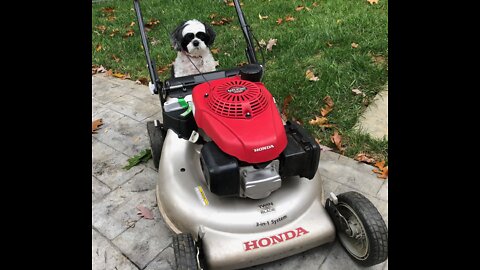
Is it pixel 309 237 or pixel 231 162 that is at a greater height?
pixel 231 162

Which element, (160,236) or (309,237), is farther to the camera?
(160,236)

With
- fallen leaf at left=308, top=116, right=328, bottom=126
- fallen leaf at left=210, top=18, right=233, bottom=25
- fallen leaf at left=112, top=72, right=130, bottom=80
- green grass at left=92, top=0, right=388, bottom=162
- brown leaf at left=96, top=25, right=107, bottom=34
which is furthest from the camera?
brown leaf at left=96, top=25, right=107, bottom=34

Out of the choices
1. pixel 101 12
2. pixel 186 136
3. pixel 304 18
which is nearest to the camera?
pixel 186 136

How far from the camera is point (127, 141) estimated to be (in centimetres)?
295

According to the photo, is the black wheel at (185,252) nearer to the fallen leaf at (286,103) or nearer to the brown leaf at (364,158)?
the brown leaf at (364,158)

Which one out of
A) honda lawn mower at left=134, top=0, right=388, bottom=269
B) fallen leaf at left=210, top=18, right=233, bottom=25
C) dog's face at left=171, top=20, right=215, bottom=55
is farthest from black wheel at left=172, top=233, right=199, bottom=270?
fallen leaf at left=210, top=18, right=233, bottom=25

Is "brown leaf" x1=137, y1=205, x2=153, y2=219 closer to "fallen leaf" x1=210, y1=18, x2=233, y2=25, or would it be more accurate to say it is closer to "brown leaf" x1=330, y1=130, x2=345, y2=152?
"brown leaf" x1=330, y1=130, x2=345, y2=152

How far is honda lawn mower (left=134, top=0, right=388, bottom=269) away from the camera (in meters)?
1.58

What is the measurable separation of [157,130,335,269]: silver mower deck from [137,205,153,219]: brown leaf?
32 cm

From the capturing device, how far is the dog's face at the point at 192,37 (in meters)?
2.63

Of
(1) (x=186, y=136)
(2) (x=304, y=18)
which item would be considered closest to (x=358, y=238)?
(1) (x=186, y=136)

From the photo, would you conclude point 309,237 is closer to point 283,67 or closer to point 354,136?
point 354,136

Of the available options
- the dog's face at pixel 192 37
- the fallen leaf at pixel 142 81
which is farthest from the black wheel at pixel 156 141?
the fallen leaf at pixel 142 81

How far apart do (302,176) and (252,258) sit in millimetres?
417
